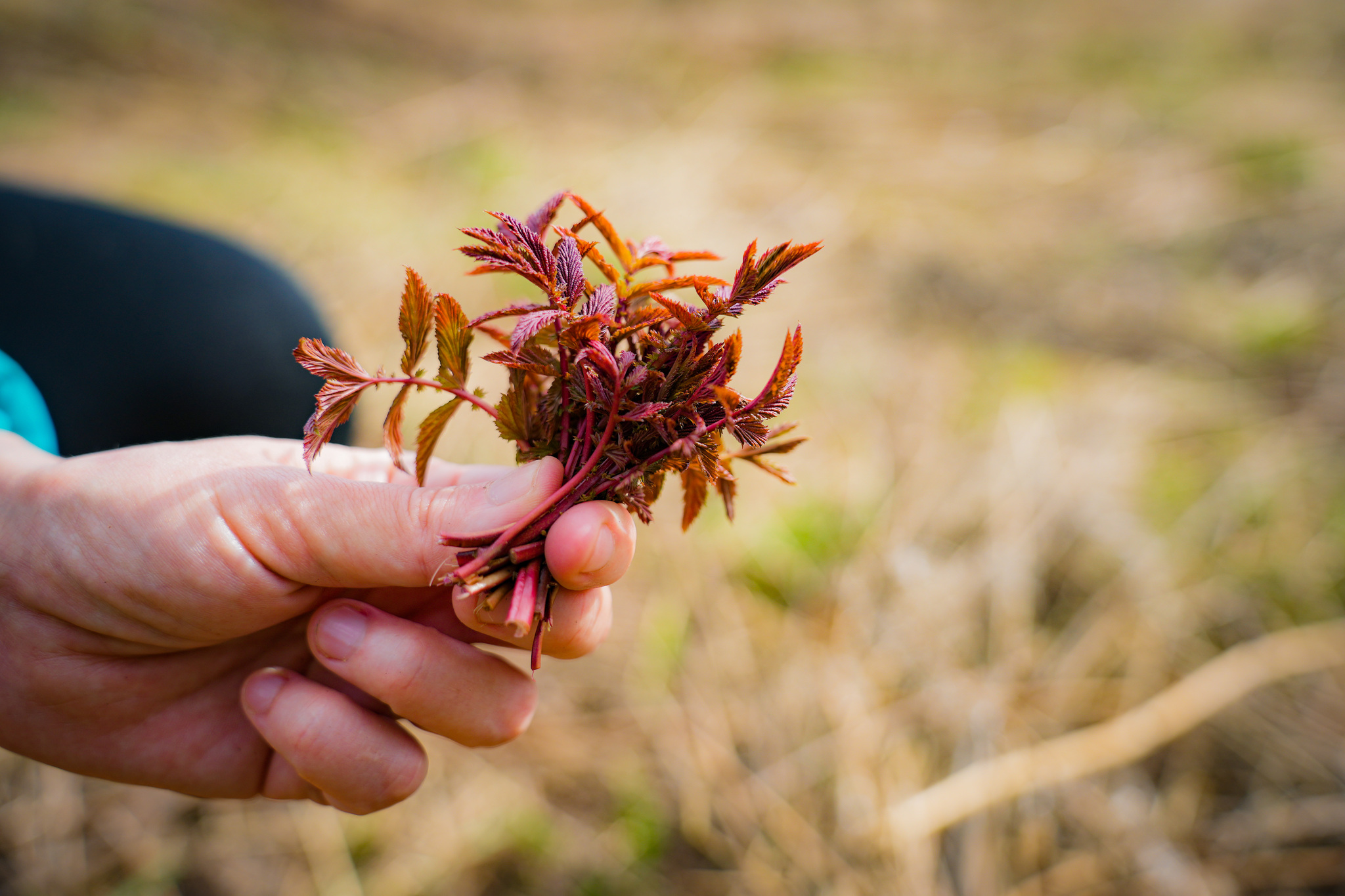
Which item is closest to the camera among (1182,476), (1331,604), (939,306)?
(1331,604)

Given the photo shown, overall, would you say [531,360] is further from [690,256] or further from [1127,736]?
[1127,736]

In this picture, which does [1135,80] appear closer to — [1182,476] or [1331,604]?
[1182,476]

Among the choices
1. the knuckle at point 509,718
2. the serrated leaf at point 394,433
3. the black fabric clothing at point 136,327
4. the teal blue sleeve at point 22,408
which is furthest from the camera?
the black fabric clothing at point 136,327

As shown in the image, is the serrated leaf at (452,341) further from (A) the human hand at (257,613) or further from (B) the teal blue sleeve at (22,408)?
(B) the teal blue sleeve at (22,408)

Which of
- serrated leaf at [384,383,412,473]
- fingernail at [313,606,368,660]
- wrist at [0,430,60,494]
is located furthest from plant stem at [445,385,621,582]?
wrist at [0,430,60,494]

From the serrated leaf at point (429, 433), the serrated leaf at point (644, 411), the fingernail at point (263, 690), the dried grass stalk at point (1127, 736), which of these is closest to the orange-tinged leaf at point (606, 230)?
the serrated leaf at point (644, 411)

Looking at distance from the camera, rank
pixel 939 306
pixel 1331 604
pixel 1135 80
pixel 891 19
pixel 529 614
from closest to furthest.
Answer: pixel 529 614 < pixel 1331 604 < pixel 939 306 < pixel 1135 80 < pixel 891 19

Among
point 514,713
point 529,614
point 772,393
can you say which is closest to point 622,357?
point 772,393

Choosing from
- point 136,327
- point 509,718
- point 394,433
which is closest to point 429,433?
point 394,433
